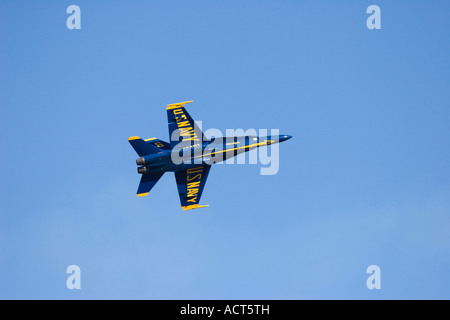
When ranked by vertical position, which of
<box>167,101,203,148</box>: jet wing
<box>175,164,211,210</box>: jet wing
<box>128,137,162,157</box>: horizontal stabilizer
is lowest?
<box>175,164,211,210</box>: jet wing

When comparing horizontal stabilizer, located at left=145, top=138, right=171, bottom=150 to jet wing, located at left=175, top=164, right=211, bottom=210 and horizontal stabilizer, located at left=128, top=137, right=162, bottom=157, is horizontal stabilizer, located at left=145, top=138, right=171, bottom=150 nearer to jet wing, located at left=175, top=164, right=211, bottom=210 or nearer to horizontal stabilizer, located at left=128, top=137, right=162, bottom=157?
horizontal stabilizer, located at left=128, top=137, right=162, bottom=157

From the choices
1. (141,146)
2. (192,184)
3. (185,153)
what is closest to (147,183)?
(141,146)

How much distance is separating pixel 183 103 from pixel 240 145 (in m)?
8.09

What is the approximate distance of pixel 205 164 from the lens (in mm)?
92938

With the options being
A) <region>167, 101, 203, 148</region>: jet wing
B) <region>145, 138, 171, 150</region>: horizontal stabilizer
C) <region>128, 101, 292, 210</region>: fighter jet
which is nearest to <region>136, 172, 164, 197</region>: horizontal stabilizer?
<region>128, 101, 292, 210</region>: fighter jet

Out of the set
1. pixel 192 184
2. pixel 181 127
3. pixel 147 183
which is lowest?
pixel 192 184

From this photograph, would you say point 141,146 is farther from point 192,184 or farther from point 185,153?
point 192,184

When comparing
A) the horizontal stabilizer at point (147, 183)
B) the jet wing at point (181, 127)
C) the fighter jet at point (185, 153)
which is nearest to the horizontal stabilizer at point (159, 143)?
the fighter jet at point (185, 153)

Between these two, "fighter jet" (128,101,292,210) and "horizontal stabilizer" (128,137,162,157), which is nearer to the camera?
"horizontal stabilizer" (128,137,162,157)

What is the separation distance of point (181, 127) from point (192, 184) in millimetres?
6649

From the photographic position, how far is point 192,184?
308ft

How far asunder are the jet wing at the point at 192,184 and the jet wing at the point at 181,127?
3419mm

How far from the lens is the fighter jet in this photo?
300 ft
